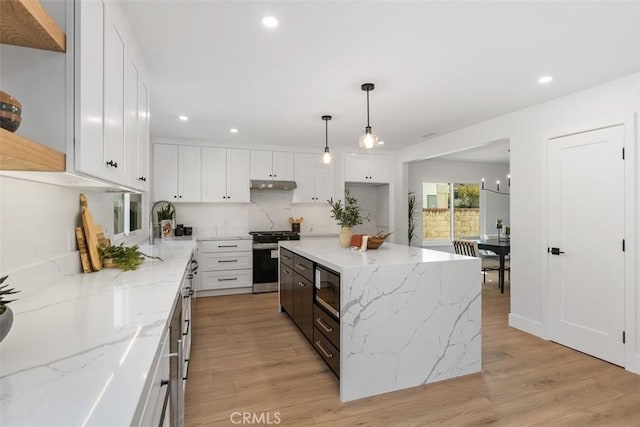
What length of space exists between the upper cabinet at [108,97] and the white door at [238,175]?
119 inches

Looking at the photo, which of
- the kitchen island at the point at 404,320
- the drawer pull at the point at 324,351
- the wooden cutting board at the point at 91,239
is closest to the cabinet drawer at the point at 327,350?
the drawer pull at the point at 324,351

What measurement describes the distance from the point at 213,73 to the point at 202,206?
3105 mm

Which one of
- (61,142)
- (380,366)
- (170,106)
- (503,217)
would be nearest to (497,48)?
(380,366)

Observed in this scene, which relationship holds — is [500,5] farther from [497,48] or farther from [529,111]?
[529,111]

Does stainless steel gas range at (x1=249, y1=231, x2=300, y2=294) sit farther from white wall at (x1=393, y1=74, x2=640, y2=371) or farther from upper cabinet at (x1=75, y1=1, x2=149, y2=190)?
white wall at (x1=393, y1=74, x2=640, y2=371)

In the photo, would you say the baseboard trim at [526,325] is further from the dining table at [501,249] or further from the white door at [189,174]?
the white door at [189,174]

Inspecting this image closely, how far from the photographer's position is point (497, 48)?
2266 millimetres

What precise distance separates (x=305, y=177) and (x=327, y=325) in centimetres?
354

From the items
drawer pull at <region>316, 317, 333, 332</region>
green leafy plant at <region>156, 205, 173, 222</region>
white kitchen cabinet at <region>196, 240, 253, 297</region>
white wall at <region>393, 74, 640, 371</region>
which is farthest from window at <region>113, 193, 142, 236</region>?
white wall at <region>393, 74, 640, 371</region>

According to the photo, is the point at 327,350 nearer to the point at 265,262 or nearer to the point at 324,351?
the point at 324,351

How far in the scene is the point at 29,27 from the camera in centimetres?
100

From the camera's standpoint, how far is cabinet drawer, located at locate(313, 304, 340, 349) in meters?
2.33

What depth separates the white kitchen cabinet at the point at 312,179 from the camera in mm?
5680

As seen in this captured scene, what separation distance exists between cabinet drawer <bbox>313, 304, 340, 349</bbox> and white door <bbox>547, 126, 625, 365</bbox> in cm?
239
